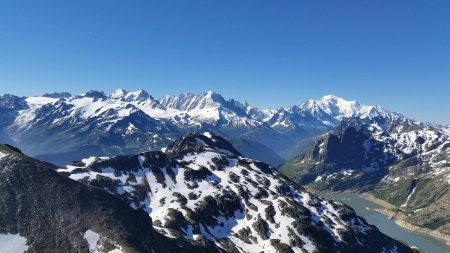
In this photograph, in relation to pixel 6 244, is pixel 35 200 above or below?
above

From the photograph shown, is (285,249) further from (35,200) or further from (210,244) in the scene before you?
(35,200)

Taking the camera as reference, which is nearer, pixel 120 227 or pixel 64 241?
pixel 64 241

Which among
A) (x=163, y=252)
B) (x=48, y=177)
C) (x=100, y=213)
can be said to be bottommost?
(x=163, y=252)

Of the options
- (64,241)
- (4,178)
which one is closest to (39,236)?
(64,241)

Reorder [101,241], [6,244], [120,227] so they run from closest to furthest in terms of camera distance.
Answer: [6,244] < [101,241] < [120,227]

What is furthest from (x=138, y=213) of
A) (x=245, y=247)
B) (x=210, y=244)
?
(x=245, y=247)

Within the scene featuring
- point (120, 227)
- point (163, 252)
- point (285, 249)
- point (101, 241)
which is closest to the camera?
point (101, 241)
